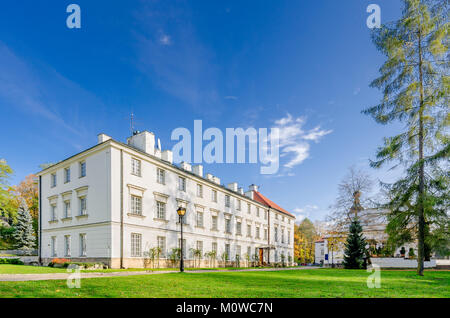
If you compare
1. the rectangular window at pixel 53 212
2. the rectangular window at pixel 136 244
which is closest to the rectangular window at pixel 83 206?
the rectangular window at pixel 136 244

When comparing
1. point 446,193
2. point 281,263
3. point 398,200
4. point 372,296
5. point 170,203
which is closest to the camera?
point 372,296

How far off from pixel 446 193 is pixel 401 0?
10.8 metres

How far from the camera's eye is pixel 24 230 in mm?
35812

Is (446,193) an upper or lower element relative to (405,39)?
lower

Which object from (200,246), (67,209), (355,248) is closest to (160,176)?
(67,209)

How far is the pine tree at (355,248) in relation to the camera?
2762 cm

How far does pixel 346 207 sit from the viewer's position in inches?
1207

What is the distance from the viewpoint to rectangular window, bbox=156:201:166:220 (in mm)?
23180

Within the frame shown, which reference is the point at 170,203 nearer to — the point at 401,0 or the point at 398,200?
the point at 398,200

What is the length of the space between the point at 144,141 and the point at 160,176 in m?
3.20

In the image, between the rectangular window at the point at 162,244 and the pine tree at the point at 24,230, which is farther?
the pine tree at the point at 24,230

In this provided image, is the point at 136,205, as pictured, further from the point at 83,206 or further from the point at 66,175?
the point at 66,175

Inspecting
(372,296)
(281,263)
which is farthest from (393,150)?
(281,263)

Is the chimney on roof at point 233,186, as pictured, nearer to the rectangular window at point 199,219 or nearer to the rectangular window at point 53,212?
the rectangular window at point 199,219
